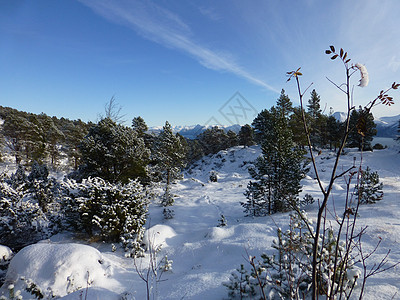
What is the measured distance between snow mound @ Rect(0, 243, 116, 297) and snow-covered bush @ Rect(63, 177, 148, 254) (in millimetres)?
1886

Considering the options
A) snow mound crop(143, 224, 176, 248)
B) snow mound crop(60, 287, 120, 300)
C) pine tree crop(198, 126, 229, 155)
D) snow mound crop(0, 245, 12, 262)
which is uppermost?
pine tree crop(198, 126, 229, 155)

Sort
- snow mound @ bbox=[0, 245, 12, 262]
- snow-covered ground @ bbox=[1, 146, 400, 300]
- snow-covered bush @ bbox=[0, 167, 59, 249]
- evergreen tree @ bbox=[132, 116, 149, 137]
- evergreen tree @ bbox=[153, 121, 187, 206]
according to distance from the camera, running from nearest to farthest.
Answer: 1. snow-covered ground @ bbox=[1, 146, 400, 300]
2. snow mound @ bbox=[0, 245, 12, 262]
3. snow-covered bush @ bbox=[0, 167, 59, 249]
4. evergreen tree @ bbox=[153, 121, 187, 206]
5. evergreen tree @ bbox=[132, 116, 149, 137]

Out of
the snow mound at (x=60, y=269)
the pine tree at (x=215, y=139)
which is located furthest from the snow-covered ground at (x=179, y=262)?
the pine tree at (x=215, y=139)

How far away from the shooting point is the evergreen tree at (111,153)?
10.0 metres

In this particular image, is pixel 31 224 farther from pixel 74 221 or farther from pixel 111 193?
pixel 111 193

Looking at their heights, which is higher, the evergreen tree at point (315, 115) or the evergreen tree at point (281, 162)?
the evergreen tree at point (315, 115)

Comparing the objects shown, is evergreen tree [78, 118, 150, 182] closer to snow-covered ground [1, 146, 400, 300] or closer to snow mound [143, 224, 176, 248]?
snow mound [143, 224, 176, 248]

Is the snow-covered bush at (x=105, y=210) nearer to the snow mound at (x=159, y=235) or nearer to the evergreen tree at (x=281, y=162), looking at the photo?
the snow mound at (x=159, y=235)

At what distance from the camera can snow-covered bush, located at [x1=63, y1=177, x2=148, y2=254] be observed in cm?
702

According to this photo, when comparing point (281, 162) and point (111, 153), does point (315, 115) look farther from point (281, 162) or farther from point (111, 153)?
point (111, 153)

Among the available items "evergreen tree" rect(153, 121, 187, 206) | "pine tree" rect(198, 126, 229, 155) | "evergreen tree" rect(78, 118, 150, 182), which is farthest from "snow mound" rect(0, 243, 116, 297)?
"pine tree" rect(198, 126, 229, 155)

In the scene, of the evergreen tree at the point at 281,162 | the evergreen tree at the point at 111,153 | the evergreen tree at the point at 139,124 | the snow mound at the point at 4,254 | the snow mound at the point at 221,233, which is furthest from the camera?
the evergreen tree at the point at 139,124

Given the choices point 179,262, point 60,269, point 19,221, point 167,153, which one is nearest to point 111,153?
point 19,221

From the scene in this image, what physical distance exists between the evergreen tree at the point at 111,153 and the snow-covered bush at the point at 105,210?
256cm
